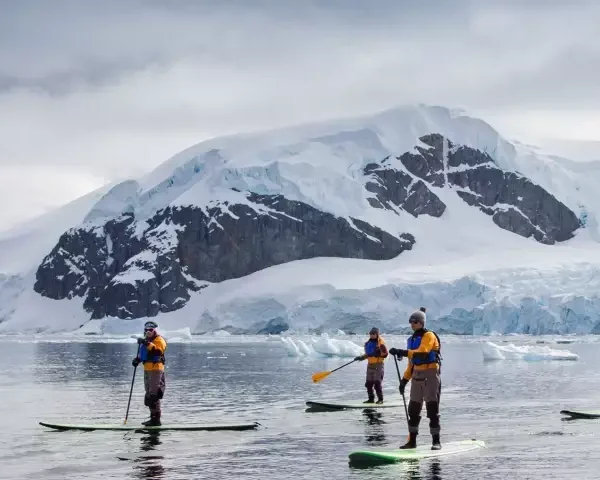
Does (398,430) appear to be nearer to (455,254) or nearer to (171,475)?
(171,475)

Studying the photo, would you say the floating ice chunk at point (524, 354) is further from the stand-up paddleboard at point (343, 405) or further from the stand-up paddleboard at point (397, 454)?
the stand-up paddleboard at point (397, 454)

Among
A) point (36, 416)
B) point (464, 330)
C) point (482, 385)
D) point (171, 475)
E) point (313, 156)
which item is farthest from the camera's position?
point (313, 156)

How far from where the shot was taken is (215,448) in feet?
68.2

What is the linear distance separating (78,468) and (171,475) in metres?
2.01

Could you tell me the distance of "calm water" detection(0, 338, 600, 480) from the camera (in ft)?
59.2

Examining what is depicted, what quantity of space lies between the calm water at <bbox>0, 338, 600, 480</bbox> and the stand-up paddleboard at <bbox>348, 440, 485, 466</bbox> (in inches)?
10.1

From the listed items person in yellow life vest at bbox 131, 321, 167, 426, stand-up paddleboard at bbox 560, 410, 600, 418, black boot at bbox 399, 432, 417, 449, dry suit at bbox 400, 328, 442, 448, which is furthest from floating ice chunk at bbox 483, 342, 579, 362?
dry suit at bbox 400, 328, 442, 448

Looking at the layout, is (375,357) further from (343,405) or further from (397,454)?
(397,454)

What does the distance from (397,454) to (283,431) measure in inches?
228

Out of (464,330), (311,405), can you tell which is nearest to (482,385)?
(311,405)

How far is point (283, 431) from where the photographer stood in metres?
23.9

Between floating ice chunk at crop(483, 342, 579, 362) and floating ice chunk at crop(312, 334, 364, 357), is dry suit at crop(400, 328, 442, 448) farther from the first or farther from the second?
floating ice chunk at crop(312, 334, 364, 357)

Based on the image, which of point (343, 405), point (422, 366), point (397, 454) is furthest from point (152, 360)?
point (343, 405)

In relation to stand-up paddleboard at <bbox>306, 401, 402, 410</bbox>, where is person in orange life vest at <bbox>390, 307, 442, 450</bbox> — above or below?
above
